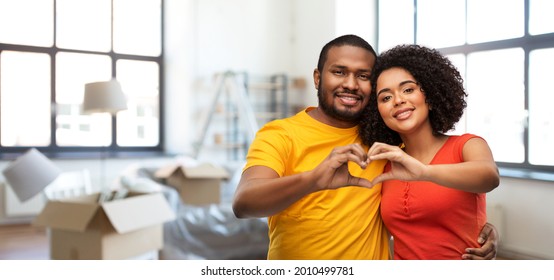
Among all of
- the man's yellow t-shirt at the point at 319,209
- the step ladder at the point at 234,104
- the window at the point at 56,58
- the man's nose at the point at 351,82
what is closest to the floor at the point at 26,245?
the window at the point at 56,58

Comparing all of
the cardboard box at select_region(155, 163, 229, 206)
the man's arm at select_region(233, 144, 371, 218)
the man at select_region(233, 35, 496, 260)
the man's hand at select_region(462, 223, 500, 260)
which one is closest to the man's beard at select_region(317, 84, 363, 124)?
the man at select_region(233, 35, 496, 260)

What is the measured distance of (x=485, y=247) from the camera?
2.63ft

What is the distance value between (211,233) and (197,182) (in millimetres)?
408

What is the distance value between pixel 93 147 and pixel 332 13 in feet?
6.93

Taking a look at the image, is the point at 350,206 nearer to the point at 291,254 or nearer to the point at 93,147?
the point at 291,254

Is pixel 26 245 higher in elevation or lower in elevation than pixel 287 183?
lower

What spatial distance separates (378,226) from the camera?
0.89m

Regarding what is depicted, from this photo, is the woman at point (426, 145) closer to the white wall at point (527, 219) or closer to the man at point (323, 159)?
the man at point (323, 159)

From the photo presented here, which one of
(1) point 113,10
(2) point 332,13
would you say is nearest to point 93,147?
(1) point 113,10

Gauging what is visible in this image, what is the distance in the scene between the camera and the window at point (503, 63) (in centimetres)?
99

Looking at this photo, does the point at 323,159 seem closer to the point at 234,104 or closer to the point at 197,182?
the point at 197,182

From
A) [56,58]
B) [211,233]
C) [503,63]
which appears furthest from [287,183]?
[211,233]

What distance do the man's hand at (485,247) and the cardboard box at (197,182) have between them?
1392 millimetres

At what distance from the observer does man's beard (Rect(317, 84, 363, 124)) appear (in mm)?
854
